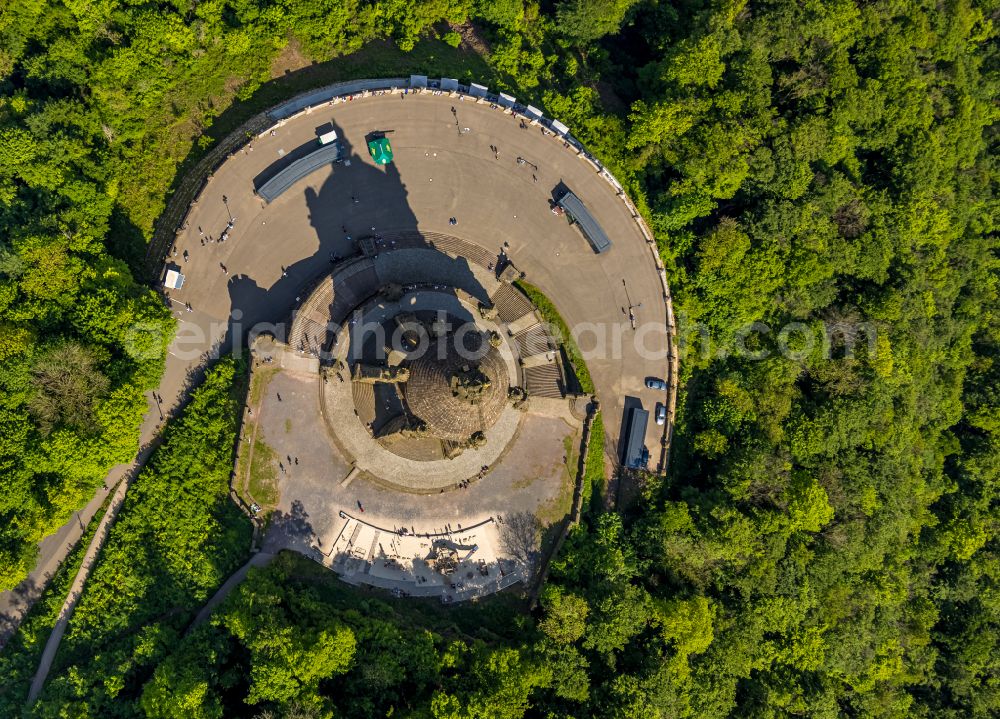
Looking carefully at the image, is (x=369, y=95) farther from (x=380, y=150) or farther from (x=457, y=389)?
(x=457, y=389)

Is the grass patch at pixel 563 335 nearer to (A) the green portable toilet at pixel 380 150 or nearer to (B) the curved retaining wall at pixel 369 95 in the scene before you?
(B) the curved retaining wall at pixel 369 95

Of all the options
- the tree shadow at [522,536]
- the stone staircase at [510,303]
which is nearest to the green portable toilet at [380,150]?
the stone staircase at [510,303]

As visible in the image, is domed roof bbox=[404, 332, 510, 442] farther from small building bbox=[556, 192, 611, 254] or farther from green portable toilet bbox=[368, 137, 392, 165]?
green portable toilet bbox=[368, 137, 392, 165]

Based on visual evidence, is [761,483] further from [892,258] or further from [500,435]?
[892,258]

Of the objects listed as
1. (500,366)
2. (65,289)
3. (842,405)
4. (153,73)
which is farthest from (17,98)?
(842,405)

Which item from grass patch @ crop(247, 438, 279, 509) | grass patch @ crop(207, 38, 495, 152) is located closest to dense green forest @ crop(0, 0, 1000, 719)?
grass patch @ crop(207, 38, 495, 152)

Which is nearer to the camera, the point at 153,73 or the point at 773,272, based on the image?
→ the point at 153,73
